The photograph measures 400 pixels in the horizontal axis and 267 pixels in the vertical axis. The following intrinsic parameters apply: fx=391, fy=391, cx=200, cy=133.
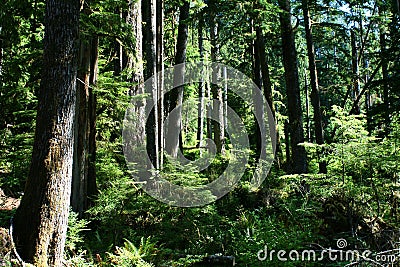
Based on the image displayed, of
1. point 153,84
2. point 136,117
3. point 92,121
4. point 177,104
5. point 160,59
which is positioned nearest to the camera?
point 92,121

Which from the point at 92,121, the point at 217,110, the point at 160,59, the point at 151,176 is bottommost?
the point at 151,176

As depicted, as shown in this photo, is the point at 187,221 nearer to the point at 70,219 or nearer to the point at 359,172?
the point at 70,219

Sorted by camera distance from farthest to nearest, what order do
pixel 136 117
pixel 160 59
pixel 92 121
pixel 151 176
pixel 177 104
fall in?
pixel 177 104 < pixel 160 59 < pixel 136 117 < pixel 151 176 < pixel 92 121

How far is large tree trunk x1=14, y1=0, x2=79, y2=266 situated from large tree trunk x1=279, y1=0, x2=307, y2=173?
6692 mm

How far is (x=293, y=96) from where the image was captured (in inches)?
426

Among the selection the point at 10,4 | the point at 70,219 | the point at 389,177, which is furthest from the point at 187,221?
the point at 10,4

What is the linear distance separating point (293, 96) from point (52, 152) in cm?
722

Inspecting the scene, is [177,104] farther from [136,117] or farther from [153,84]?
[153,84]

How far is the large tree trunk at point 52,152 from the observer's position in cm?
533

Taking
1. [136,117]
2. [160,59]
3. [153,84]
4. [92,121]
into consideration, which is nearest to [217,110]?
[160,59]

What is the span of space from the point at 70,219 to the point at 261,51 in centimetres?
871

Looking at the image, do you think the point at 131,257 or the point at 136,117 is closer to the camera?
the point at 131,257

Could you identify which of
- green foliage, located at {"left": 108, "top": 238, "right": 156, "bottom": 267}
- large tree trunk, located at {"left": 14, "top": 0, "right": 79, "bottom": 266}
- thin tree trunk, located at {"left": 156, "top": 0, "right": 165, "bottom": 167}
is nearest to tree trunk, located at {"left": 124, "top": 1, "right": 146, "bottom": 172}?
thin tree trunk, located at {"left": 156, "top": 0, "right": 165, "bottom": 167}

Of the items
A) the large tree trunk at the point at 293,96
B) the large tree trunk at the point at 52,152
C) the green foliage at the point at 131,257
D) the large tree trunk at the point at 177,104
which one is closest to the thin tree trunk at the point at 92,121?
the green foliage at the point at 131,257
